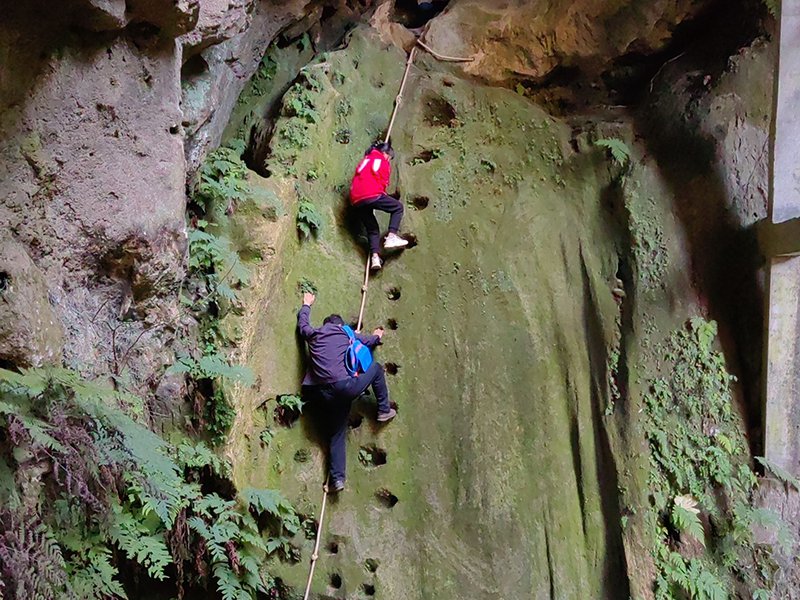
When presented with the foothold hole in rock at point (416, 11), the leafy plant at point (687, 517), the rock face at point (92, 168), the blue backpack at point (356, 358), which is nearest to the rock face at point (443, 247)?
the rock face at point (92, 168)

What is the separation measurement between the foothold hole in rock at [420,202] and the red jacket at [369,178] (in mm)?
612

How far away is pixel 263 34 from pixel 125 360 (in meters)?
3.70

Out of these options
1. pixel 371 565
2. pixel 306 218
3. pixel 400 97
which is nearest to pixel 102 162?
pixel 306 218

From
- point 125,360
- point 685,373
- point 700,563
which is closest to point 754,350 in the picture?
point 685,373

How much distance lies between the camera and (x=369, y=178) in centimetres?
638

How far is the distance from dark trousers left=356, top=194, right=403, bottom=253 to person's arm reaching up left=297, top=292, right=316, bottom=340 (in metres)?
0.85

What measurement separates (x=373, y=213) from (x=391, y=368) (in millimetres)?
1580

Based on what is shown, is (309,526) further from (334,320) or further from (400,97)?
(400,97)

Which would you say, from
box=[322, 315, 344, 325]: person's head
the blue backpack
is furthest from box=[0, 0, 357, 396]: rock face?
the blue backpack

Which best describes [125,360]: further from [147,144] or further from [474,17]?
[474,17]

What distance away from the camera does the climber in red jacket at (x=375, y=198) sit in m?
6.39

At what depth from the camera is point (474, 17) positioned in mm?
7980

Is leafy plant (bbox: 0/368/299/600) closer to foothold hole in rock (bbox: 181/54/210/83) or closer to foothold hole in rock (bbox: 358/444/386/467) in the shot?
foothold hole in rock (bbox: 358/444/386/467)

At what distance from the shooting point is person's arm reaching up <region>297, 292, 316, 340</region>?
579 cm
